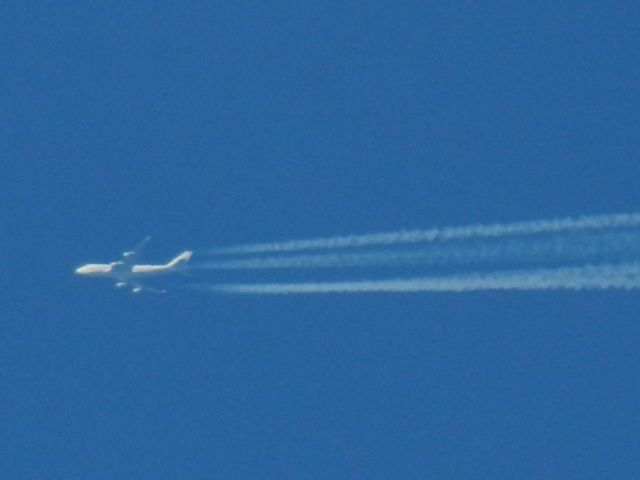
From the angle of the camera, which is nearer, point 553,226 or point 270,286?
point 553,226

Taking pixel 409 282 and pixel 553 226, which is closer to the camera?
pixel 553 226

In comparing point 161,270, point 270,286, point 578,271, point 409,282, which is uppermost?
point 161,270

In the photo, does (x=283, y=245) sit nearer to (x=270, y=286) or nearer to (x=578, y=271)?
(x=270, y=286)

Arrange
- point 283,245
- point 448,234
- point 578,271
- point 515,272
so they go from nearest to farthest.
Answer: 1. point 578,271
2. point 515,272
3. point 448,234
4. point 283,245

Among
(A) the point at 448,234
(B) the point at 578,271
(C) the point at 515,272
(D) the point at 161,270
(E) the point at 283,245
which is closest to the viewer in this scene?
(B) the point at 578,271

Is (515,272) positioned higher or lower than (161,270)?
lower

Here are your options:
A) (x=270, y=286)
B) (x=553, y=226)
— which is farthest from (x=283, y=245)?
(x=553, y=226)

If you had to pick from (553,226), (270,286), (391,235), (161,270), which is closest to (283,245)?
(270,286)

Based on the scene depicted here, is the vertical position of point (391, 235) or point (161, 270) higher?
point (161, 270)

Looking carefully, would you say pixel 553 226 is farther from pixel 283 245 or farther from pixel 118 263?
pixel 118 263
